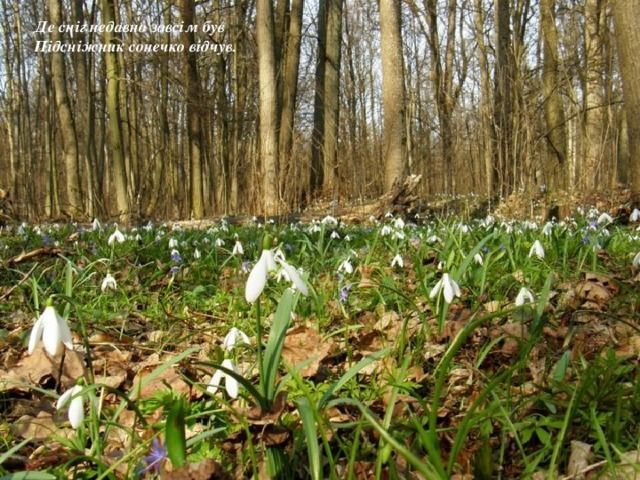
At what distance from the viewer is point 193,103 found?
41.3 feet

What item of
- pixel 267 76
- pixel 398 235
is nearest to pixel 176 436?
pixel 398 235

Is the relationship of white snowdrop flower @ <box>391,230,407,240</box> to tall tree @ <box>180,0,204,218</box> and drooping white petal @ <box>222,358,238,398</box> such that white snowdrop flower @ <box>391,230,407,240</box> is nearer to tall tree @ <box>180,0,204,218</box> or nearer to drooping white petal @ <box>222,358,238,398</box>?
drooping white petal @ <box>222,358,238,398</box>

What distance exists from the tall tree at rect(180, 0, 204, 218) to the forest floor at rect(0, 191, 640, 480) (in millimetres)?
9467

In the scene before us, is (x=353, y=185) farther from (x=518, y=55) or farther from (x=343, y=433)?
(x=343, y=433)

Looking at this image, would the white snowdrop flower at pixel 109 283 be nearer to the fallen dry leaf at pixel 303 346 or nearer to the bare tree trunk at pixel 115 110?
the fallen dry leaf at pixel 303 346

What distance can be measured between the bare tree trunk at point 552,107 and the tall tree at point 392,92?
7.78ft

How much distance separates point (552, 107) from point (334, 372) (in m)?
10.4

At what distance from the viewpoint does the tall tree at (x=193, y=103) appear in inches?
475

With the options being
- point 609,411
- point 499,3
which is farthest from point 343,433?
point 499,3

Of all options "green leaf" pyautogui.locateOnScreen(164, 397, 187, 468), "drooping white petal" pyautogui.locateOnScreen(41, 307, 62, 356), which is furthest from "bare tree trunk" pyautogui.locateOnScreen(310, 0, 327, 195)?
"green leaf" pyautogui.locateOnScreen(164, 397, 187, 468)

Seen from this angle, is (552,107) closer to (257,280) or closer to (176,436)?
(257,280)

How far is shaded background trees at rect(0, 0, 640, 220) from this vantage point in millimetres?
6930

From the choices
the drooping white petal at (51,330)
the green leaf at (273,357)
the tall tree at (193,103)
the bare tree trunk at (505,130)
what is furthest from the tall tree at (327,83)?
the drooping white petal at (51,330)

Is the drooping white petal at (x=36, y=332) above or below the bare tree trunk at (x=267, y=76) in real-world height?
below
